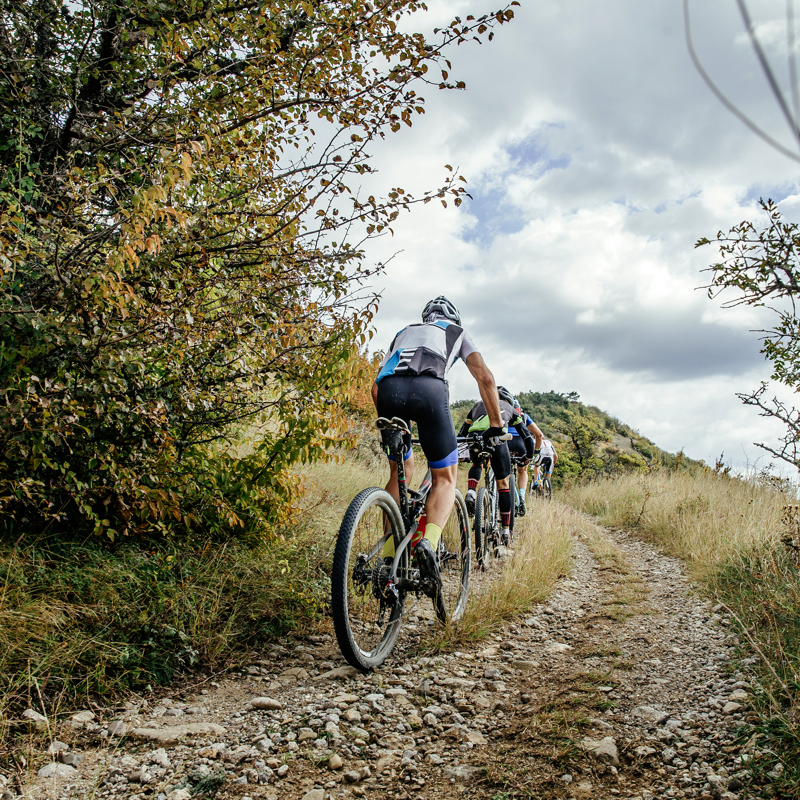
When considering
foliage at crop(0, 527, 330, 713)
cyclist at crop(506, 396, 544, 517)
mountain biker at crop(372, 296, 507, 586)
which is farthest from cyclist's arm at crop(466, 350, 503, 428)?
cyclist at crop(506, 396, 544, 517)

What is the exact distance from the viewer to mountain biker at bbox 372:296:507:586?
11.7 ft

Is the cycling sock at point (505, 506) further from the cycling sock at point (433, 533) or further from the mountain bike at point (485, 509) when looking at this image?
the cycling sock at point (433, 533)

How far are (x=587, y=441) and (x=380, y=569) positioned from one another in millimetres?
16503

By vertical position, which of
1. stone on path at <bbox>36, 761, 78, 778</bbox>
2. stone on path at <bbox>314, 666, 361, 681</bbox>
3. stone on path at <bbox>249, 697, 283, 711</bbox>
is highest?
stone on path at <bbox>314, 666, 361, 681</bbox>

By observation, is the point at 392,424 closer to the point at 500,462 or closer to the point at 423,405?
the point at 423,405

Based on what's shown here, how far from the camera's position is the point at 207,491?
13.3 feet

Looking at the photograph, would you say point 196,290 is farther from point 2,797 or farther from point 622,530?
point 622,530

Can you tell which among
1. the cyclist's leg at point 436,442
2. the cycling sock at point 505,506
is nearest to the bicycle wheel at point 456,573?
the cyclist's leg at point 436,442

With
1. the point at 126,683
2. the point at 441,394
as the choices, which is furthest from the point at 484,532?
the point at 126,683

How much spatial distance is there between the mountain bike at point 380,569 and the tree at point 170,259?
0.70 metres

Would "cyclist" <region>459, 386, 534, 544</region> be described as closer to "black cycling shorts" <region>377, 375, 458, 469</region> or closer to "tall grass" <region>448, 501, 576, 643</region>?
"tall grass" <region>448, 501, 576, 643</region>

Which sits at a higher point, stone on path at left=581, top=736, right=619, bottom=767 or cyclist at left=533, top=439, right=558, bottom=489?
cyclist at left=533, top=439, right=558, bottom=489

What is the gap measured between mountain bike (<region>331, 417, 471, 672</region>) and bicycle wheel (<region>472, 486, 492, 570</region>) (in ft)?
4.91

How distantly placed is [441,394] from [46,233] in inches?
97.9
